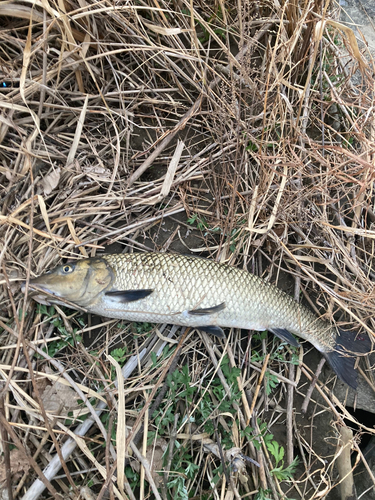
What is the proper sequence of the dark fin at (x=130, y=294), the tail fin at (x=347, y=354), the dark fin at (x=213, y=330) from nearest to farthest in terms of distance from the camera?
the dark fin at (x=130, y=294), the dark fin at (x=213, y=330), the tail fin at (x=347, y=354)

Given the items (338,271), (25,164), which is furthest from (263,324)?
(25,164)

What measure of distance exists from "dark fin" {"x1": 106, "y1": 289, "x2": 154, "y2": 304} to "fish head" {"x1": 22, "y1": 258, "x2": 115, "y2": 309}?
0.12 m

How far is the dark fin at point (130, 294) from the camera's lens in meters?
2.41

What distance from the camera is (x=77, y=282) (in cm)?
247

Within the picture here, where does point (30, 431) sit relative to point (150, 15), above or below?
below

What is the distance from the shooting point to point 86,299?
2508mm

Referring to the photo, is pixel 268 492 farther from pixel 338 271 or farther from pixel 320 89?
pixel 320 89

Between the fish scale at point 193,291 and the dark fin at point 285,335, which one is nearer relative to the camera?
the fish scale at point 193,291

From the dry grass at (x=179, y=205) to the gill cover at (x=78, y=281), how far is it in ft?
0.73

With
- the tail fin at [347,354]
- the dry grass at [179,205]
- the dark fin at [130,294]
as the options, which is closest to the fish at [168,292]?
the dark fin at [130,294]

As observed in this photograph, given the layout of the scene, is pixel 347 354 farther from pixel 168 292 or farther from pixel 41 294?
pixel 41 294

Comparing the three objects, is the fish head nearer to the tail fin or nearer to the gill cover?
the gill cover

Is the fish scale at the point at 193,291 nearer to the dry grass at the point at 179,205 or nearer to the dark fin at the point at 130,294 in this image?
the dark fin at the point at 130,294

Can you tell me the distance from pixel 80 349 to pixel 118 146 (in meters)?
1.70
